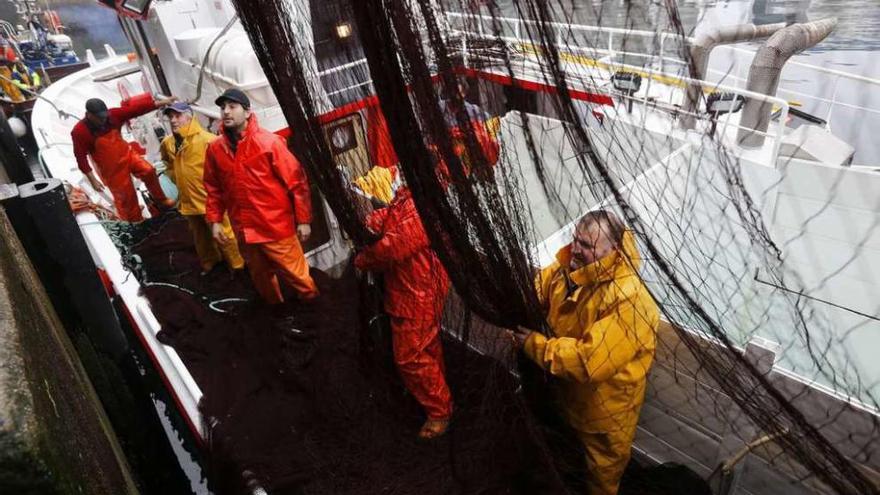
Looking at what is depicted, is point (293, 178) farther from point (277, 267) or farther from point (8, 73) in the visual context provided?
point (8, 73)

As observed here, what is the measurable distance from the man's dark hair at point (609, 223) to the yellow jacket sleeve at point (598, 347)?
38 centimetres

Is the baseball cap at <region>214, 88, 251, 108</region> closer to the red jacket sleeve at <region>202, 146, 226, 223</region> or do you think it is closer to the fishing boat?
the red jacket sleeve at <region>202, 146, 226, 223</region>

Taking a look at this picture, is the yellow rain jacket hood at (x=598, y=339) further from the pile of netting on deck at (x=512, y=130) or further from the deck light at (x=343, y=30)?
the deck light at (x=343, y=30)

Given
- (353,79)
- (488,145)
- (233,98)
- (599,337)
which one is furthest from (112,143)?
(599,337)

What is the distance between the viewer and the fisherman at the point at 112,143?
5.27 metres

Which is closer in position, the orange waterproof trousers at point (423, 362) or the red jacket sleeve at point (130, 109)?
the orange waterproof trousers at point (423, 362)

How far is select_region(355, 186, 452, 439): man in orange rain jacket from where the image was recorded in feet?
7.54

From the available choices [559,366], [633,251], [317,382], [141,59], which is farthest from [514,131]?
[141,59]

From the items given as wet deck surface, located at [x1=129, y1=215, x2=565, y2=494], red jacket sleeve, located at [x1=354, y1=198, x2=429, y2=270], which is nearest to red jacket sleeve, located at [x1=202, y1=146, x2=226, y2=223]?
wet deck surface, located at [x1=129, y1=215, x2=565, y2=494]

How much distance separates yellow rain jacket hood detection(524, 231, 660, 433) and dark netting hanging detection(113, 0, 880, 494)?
6 cm

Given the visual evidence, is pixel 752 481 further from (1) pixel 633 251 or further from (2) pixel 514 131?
(2) pixel 514 131

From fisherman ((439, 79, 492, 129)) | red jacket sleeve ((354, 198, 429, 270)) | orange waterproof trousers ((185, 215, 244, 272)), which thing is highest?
fisherman ((439, 79, 492, 129))

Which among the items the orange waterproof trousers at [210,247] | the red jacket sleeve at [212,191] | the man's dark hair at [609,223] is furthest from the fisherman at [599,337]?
the orange waterproof trousers at [210,247]

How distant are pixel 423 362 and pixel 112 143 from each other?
452 centimetres
